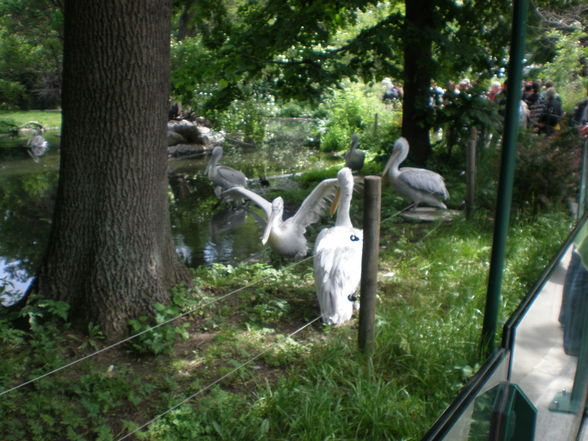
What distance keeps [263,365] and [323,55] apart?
732 centimetres

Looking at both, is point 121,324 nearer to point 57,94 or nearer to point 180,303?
point 180,303

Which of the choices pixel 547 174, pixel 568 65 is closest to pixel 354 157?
pixel 547 174

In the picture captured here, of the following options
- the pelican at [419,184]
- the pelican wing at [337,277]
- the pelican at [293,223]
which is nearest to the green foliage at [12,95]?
the pelican at [419,184]

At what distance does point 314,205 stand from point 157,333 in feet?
9.25

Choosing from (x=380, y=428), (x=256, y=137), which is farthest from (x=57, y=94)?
(x=380, y=428)

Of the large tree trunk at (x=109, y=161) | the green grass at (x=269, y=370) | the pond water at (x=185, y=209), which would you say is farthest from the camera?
the pond water at (x=185, y=209)

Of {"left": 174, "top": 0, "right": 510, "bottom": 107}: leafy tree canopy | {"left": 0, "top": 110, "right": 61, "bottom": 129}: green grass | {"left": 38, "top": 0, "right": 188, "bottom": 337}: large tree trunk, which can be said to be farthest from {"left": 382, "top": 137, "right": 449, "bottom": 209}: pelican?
{"left": 0, "top": 110, "right": 61, "bottom": 129}: green grass

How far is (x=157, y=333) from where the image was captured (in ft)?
15.0

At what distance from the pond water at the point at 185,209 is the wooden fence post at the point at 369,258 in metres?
3.43

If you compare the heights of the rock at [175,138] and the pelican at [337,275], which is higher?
the rock at [175,138]

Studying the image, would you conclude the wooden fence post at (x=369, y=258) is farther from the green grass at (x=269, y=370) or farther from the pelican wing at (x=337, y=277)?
the pelican wing at (x=337, y=277)

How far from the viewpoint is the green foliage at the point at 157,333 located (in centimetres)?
445

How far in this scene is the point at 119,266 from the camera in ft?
Result: 15.6

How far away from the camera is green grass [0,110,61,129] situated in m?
29.3
